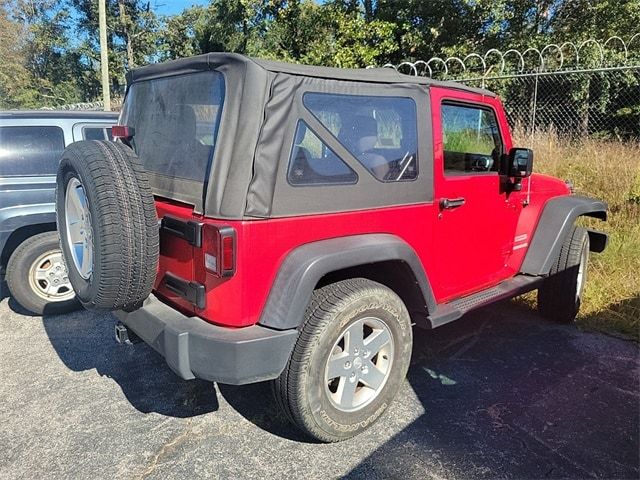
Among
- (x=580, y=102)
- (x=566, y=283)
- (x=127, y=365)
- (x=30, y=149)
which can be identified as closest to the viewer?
(x=127, y=365)

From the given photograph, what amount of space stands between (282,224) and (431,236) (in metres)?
1.11

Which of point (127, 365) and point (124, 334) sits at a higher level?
point (124, 334)

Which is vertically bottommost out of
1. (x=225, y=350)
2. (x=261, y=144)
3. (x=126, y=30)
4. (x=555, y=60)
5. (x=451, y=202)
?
(x=225, y=350)

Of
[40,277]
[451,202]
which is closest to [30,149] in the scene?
[40,277]

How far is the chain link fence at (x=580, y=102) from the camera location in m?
9.96

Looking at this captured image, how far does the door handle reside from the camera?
3.11m

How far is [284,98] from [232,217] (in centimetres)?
64

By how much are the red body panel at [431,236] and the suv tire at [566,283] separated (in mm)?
424

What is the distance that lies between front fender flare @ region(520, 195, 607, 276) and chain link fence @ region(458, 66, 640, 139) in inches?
238

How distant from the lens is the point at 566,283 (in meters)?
4.26

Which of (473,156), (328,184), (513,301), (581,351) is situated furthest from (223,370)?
(513,301)

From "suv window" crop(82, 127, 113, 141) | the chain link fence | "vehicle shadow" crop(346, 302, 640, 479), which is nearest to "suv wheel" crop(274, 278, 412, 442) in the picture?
"vehicle shadow" crop(346, 302, 640, 479)

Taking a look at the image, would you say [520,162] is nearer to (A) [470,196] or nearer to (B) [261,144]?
(A) [470,196]

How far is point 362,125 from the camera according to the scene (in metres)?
2.77
